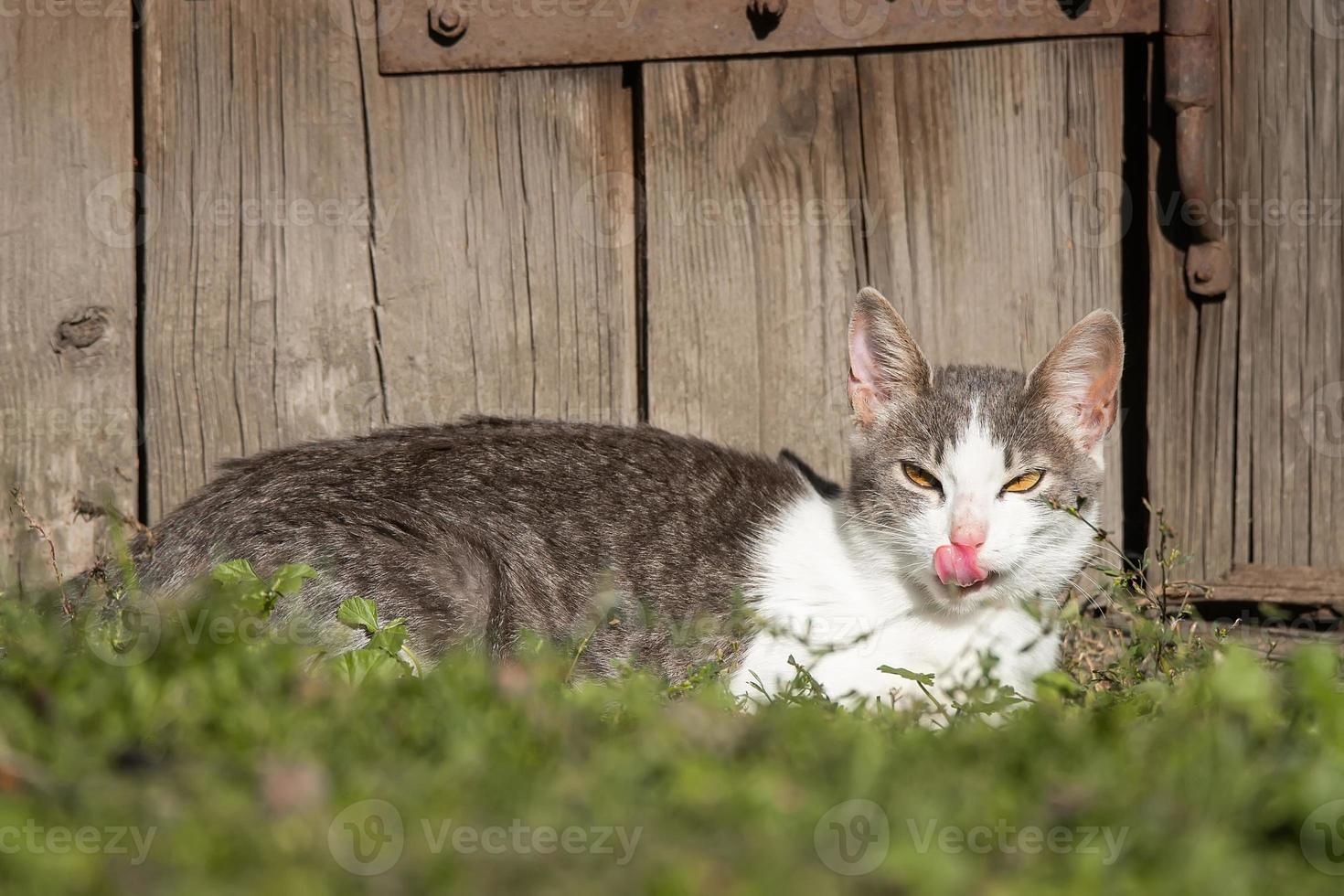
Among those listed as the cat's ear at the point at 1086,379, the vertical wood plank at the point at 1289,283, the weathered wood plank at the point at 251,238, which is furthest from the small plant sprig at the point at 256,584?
the vertical wood plank at the point at 1289,283

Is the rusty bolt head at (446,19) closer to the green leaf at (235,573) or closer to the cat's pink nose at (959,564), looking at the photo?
the green leaf at (235,573)

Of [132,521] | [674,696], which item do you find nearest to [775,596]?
[674,696]

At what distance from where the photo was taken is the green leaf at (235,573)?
336 centimetres

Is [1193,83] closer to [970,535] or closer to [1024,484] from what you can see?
[1024,484]

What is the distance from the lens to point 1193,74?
4.32 metres

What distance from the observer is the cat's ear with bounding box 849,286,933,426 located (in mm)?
3993

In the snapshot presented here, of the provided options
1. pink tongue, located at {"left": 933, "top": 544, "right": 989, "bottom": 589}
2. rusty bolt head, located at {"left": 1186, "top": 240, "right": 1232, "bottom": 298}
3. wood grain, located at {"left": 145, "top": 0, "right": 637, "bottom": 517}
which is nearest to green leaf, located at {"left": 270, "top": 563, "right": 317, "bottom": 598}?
wood grain, located at {"left": 145, "top": 0, "right": 637, "bottom": 517}

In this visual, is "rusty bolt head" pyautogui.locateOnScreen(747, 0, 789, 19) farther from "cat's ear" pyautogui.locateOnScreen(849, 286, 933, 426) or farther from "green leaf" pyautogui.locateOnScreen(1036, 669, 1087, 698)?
"green leaf" pyautogui.locateOnScreen(1036, 669, 1087, 698)

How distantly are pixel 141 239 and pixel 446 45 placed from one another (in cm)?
136

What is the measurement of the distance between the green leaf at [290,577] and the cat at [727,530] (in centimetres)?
20

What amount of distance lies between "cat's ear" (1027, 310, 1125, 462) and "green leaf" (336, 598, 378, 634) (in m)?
2.18

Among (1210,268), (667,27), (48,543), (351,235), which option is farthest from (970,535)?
(48,543)

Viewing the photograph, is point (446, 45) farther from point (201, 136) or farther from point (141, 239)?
point (141, 239)

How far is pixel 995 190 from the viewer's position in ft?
15.1
